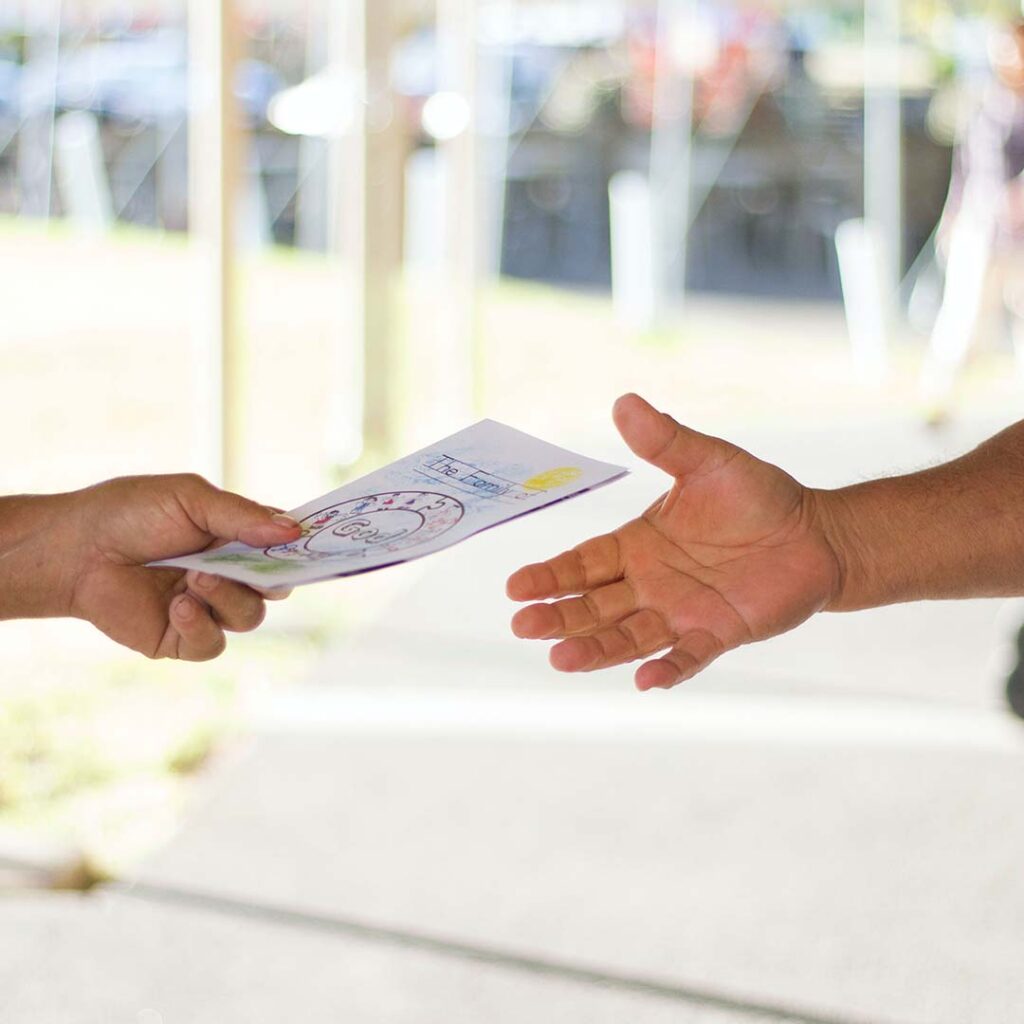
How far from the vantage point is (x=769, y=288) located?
34.5ft

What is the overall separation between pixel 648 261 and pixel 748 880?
6.64 meters

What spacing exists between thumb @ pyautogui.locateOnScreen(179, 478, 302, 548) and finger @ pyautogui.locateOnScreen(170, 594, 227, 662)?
0.08 metres

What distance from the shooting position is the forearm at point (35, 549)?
164 centimetres

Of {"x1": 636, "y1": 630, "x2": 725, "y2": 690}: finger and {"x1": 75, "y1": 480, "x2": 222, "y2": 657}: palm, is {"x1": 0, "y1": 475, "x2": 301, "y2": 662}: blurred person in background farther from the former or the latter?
{"x1": 636, "y1": 630, "x2": 725, "y2": 690}: finger

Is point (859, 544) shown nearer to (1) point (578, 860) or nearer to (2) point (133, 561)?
(2) point (133, 561)

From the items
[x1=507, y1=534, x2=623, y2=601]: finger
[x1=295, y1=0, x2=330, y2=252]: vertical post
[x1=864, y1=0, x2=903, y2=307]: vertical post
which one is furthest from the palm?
[x1=295, y1=0, x2=330, y2=252]: vertical post

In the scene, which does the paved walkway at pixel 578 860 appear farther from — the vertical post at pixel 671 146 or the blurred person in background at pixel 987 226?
the vertical post at pixel 671 146

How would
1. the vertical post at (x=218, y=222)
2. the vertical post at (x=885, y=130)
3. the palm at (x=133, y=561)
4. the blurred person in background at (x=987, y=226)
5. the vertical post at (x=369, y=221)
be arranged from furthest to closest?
1. the vertical post at (x=885, y=130)
2. the blurred person in background at (x=987, y=226)
3. the vertical post at (x=369, y=221)
4. the vertical post at (x=218, y=222)
5. the palm at (x=133, y=561)

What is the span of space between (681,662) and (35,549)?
2.30 feet

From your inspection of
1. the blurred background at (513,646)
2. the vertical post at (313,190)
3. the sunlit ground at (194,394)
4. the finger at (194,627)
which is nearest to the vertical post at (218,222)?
the blurred background at (513,646)

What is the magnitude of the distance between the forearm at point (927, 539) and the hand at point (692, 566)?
0.02 meters

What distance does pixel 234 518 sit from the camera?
5.09ft

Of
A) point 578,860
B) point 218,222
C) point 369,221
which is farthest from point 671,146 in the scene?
point 578,860

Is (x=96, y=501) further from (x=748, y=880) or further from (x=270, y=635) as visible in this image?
(x=270, y=635)
